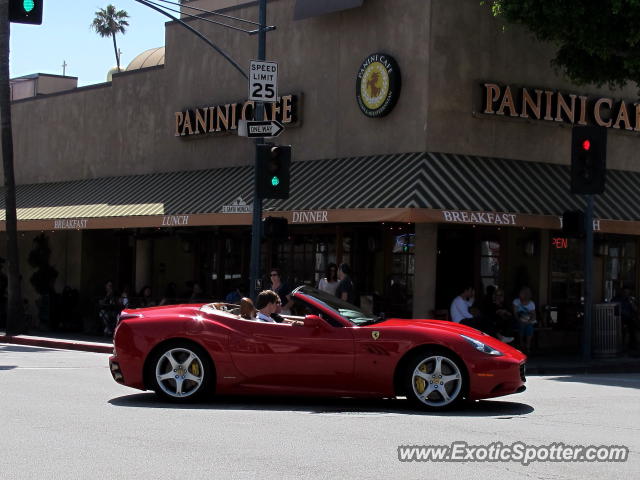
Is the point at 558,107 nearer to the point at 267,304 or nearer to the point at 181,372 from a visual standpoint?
the point at 267,304

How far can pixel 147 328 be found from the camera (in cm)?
1166

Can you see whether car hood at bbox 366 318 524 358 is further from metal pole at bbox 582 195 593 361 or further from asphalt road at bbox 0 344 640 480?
metal pole at bbox 582 195 593 361

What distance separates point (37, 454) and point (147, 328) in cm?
345

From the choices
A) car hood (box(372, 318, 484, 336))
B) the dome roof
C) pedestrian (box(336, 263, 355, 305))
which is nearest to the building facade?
pedestrian (box(336, 263, 355, 305))

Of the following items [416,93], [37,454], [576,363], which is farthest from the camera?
[416,93]

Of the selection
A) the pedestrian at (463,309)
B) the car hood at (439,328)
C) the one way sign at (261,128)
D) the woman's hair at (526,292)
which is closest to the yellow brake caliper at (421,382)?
the car hood at (439,328)

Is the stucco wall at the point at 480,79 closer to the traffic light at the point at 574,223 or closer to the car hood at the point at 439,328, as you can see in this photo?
the traffic light at the point at 574,223

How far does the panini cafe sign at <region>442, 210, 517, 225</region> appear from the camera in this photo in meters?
19.0

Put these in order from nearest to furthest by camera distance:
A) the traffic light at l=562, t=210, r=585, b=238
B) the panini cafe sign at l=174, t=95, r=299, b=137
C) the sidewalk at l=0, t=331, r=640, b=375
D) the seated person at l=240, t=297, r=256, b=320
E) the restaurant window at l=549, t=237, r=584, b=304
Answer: the seated person at l=240, t=297, r=256, b=320 < the sidewalk at l=0, t=331, r=640, b=375 < the traffic light at l=562, t=210, r=585, b=238 < the restaurant window at l=549, t=237, r=584, b=304 < the panini cafe sign at l=174, t=95, r=299, b=137

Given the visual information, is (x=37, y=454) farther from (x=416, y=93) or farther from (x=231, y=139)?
(x=231, y=139)

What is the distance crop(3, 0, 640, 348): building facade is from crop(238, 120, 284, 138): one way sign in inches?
72.3

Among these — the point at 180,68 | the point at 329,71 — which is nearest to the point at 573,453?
the point at 329,71

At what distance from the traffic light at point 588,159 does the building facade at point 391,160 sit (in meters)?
1.23

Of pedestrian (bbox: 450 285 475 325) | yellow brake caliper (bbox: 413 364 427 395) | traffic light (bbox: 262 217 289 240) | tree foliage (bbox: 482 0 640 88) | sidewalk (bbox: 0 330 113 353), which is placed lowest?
sidewalk (bbox: 0 330 113 353)
